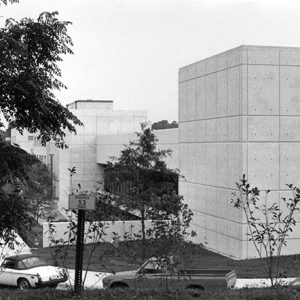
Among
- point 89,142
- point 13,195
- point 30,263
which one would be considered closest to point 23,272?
point 30,263

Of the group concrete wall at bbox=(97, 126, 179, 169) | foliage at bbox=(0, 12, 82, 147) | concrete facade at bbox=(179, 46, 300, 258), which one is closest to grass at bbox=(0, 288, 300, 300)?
foliage at bbox=(0, 12, 82, 147)

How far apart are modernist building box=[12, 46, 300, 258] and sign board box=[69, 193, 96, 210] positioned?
15.1 metres

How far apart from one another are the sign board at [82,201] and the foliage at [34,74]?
2.89 ft

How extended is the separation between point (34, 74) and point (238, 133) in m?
15.9

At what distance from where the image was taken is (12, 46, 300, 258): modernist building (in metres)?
21.7

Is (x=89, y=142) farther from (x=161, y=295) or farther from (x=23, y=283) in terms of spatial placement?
(x=161, y=295)

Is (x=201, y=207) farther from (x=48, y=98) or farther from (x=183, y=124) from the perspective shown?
(x=48, y=98)

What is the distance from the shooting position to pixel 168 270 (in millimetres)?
7629

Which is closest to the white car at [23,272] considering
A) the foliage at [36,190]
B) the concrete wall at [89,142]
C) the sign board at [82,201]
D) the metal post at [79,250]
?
the foliage at [36,190]

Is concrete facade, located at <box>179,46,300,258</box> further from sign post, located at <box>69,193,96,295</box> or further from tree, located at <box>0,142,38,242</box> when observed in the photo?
tree, located at <box>0,142,38,242</box>

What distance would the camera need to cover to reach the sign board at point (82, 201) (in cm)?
711

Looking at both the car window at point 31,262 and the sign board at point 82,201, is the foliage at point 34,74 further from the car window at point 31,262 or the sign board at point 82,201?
the car window at point 31,262

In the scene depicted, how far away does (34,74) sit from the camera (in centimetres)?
681

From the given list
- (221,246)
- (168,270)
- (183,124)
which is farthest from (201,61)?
(168,270)
